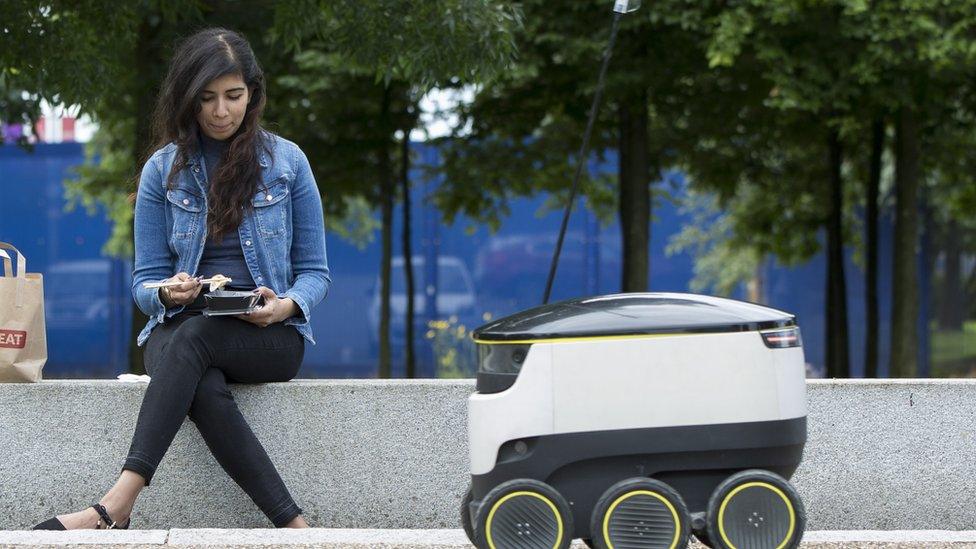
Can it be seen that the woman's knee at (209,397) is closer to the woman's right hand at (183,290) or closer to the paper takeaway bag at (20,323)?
the woman's right hand at (183,290)

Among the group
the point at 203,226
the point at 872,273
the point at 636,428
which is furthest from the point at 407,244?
the point at 636,428

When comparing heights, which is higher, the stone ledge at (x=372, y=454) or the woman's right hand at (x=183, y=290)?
the woman's right hand at (x=183, y=290)

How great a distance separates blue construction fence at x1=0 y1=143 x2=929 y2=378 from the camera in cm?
1512

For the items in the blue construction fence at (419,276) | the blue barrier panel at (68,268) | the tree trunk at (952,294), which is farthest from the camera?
the tree trunk at (952,294)

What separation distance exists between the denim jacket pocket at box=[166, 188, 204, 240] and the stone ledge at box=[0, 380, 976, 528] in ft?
1.91

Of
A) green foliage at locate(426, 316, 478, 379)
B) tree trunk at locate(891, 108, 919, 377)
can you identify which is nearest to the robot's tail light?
tree trunk at locate(891, 108, 919, 377)

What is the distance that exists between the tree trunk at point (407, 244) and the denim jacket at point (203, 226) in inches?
329

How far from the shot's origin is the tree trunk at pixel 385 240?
12.8 meters

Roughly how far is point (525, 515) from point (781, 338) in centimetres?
73

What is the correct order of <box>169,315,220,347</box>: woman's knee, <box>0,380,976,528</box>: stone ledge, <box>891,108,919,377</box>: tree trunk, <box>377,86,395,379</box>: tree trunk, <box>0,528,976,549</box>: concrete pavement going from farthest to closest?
<box>377,86,395,379</box>: tree trunk < <box>891,108,919,377</box>: tree trunk < <box>0,380,976,528</box>: stone ledge < <box>169,315,220,347</box>: woman's knee < <box>0,528,976,549</box>: concrete pavement

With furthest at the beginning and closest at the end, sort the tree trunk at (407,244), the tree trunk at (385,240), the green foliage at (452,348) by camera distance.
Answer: the green foliage at (452,348)
the tree trunk at (407,244)
the tree trunk at (385,240)

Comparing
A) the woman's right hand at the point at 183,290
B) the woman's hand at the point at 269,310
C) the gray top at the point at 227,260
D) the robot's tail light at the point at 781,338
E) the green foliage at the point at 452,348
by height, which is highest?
the gray top at the point at 227,260

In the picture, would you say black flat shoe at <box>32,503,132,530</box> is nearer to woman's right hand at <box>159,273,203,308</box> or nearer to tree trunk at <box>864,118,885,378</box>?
woman's right hand at <box>159,273,203,308</box>

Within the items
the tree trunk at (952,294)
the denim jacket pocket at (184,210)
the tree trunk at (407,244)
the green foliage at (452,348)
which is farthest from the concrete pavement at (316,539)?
the tree trunk at (952,294)
